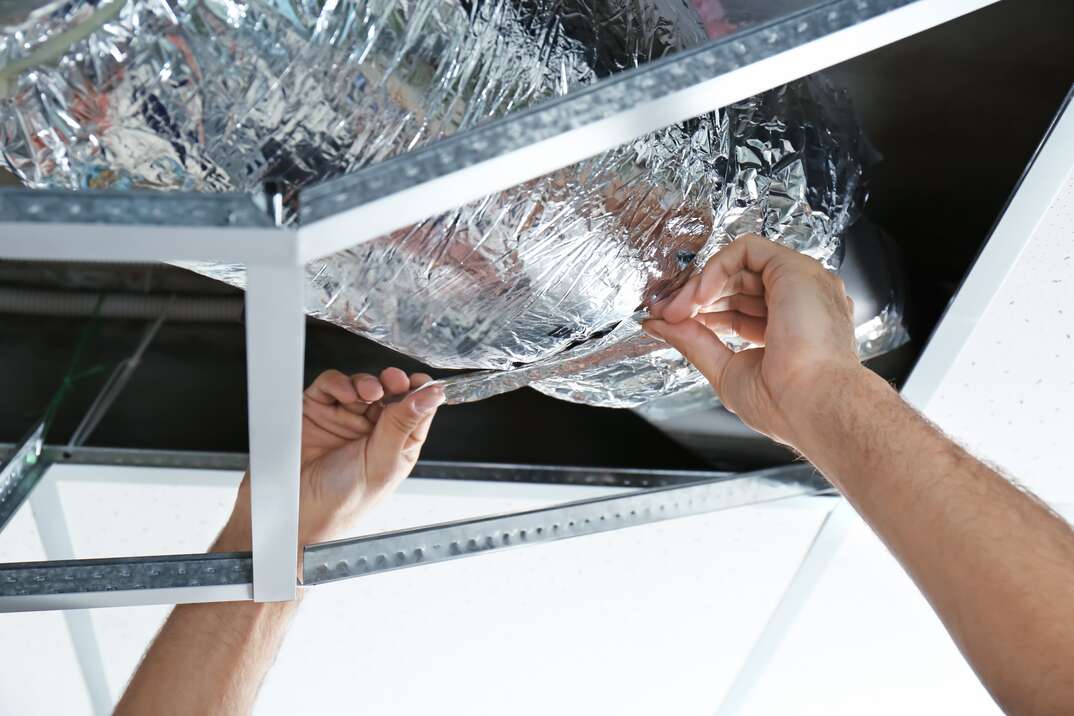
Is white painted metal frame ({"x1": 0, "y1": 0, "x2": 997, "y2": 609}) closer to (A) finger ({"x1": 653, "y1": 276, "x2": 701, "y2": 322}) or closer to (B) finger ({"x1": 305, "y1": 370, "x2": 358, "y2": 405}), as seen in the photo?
(A) finger ({"x1": 653, "y1": 276, "x2": 701, "y2": 322})

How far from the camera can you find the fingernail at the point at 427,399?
3.06 ft

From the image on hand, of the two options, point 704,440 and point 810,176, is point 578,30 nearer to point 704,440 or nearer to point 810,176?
point 810,176

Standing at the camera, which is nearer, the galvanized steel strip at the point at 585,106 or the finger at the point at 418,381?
the galvanized steel strip at the point at 585,106

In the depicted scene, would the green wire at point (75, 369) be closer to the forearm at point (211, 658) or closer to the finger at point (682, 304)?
the forearm at point (211, 658)

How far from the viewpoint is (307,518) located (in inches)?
41.7

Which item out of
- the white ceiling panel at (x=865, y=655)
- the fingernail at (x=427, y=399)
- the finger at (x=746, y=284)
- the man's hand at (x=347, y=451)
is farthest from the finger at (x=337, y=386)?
the white ceiling panel at (x=865, y=655)

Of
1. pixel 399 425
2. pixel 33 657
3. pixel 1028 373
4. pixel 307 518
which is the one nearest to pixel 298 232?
pixel 399 425

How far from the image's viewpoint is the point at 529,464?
47.4 inches

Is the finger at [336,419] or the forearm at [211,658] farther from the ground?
the finger at [336,419]

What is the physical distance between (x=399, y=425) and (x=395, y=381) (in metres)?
0.05

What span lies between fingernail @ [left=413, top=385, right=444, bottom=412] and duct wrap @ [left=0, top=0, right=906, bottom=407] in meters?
0.05

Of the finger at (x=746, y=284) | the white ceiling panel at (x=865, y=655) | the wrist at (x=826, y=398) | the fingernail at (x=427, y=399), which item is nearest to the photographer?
the wrist at (x=826, y=398)

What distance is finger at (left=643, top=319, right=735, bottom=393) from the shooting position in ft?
2.78

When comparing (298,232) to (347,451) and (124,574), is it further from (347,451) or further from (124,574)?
(347,451)
